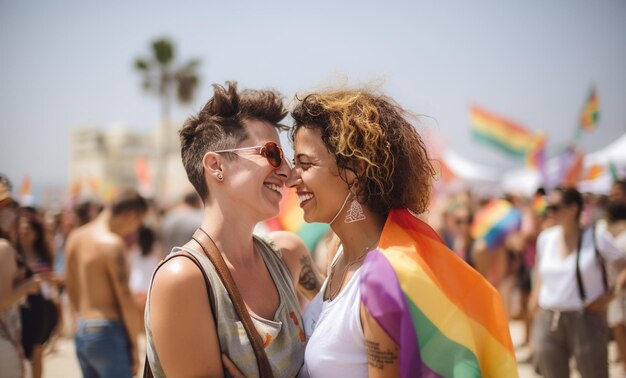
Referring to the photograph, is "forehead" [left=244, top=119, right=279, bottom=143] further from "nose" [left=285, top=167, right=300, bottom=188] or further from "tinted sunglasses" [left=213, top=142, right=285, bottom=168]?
"nose" [left=285, top=167, right=300, bottom=188]

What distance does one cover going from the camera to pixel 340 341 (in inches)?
90.4

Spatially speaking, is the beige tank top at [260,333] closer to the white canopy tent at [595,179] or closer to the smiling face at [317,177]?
the smiling face at [317,177]

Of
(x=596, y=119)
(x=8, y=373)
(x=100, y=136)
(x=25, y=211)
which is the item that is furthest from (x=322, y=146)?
(x=100, y=136)

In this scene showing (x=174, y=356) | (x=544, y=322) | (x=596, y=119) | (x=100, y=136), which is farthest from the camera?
(x=100, y=136)

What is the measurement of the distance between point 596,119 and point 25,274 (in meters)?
14.2

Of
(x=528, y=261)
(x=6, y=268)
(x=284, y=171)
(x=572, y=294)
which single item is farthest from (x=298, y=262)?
(x=528, y=261)

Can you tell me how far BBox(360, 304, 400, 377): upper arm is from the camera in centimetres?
211

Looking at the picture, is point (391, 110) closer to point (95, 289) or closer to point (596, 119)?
point (95, 289)

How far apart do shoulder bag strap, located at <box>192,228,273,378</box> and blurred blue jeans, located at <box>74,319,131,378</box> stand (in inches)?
112

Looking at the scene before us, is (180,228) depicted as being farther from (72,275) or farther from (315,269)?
(315,269)

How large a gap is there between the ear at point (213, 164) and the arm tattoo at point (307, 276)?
835 mm

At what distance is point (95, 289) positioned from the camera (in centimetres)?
499

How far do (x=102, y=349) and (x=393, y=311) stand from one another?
345 cm

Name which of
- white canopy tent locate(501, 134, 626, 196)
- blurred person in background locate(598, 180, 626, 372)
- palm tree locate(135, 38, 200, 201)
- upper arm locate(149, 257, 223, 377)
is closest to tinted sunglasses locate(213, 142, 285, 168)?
upper arm locate(149, 257, 223, 377)
